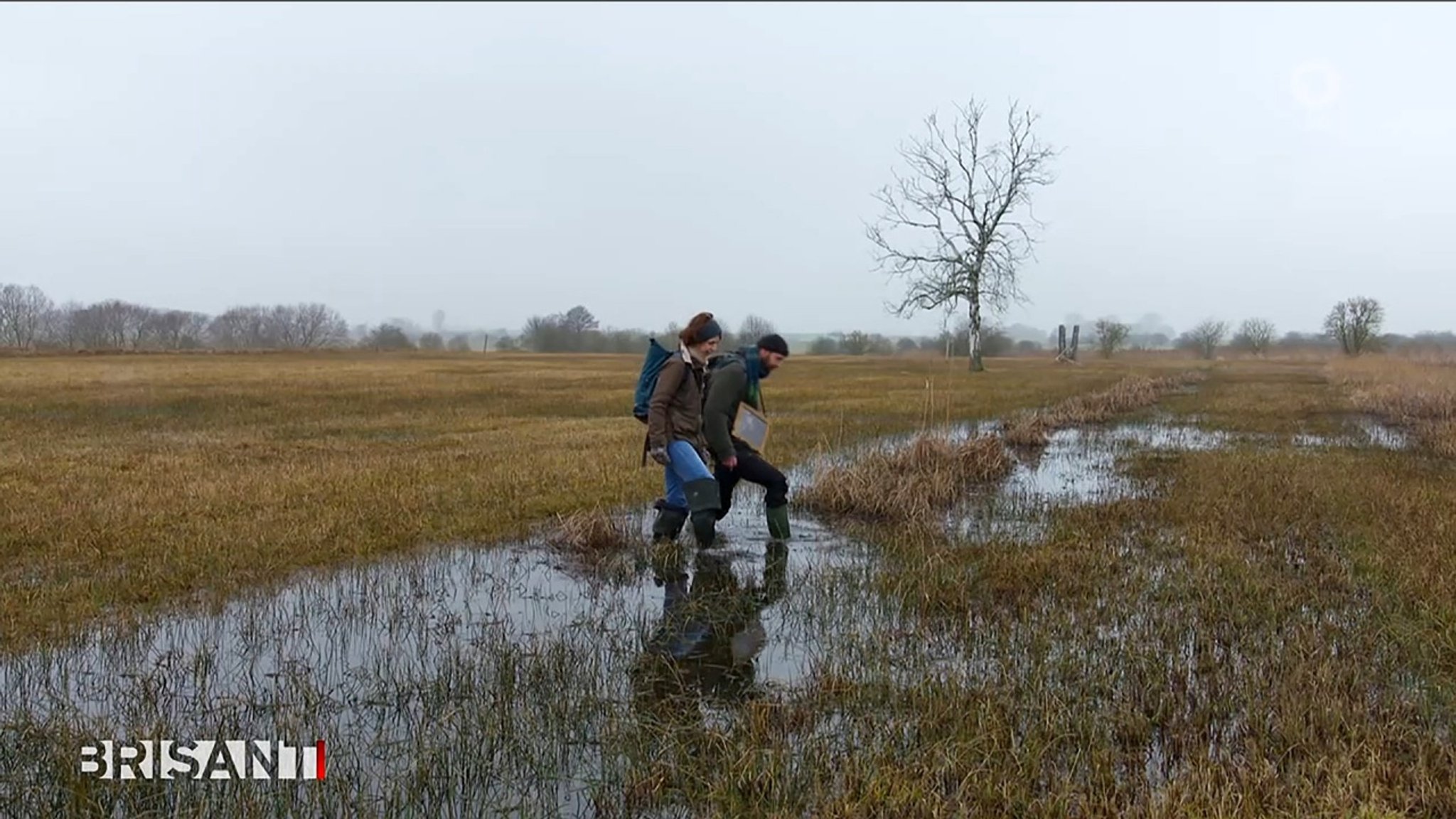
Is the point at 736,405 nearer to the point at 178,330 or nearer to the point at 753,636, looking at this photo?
the point at 753,636

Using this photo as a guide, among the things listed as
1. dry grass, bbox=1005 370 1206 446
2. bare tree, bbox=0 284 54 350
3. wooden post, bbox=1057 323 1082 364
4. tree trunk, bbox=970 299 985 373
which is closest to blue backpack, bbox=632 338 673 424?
dry grass, bbox=1005 370 1206 446

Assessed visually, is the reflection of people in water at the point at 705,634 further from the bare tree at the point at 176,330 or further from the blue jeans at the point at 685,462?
the bare tree at the point at 176,330

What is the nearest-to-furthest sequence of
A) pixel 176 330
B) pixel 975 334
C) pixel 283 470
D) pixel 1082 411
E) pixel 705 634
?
pixel 705 634 → pixel 283 470 → pixel 1082 411 → pixel 975 334 → pixel 176 330

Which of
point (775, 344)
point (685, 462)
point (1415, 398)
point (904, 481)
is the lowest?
point (904, 481)

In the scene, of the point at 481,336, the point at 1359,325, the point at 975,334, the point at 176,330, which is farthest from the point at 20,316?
the point at 1359,325

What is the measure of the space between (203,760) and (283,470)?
25.5 ft

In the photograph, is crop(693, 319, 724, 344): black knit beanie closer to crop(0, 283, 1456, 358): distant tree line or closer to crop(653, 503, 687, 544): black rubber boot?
crop(653, 503, 687, 544): black rubber boot

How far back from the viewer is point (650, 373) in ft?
21.4

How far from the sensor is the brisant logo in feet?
10.3

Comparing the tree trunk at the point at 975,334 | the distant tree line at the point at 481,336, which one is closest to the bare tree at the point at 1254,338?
the distant tree line at the point at 481,336

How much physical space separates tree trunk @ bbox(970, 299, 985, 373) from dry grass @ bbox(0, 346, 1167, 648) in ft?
50.1

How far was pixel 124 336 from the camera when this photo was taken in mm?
70375

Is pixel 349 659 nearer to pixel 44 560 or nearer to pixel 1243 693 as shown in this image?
pixel 44 560

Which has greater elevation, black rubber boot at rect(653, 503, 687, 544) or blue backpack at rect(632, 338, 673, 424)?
blue backpack at rect(632, 338, 673, 424)
